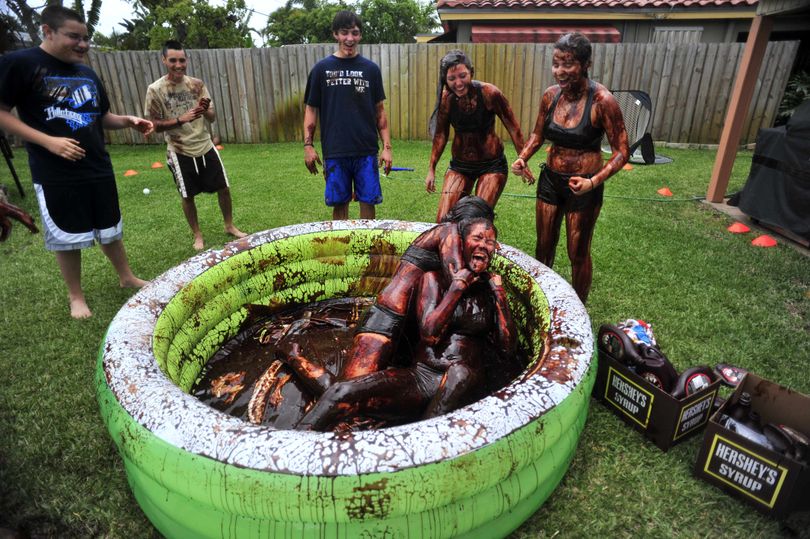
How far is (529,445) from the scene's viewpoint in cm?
184

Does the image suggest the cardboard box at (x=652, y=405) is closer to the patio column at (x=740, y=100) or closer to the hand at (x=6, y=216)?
the hand at (x=6, y=216)

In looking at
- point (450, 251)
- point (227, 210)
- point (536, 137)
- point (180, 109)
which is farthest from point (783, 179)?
point (180, 109)

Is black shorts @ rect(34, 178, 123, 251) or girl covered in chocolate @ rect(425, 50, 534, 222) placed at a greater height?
girl covered in chocolate @ rect(425, 50, 534, 222)

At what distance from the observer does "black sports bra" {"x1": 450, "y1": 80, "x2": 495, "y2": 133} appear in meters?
3.53

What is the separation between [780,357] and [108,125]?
5.11 metres

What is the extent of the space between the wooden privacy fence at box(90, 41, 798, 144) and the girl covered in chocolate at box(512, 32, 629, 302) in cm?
736

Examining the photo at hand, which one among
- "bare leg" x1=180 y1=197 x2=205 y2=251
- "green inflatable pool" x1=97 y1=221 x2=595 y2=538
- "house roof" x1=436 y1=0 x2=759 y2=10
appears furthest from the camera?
"house roof" x1=436 y1=0 x2=759 y2=10

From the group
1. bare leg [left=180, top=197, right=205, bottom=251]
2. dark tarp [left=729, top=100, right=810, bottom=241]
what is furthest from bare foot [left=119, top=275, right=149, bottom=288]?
dark tarp [left=729, top=100, right=810, bottom=241]

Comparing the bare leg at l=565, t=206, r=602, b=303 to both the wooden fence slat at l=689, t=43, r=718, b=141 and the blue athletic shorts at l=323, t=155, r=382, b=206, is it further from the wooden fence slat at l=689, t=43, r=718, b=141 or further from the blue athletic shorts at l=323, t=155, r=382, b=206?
the wooden fence slat at l=689, t=43, r=718, b=141

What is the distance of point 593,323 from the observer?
3.63 metres

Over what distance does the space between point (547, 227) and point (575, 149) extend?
0.59 m

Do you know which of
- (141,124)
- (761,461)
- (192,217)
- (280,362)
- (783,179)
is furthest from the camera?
(783,179)

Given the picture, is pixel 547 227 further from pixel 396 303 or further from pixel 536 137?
pixel 396 303

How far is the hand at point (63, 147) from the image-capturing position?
10.2 ft
